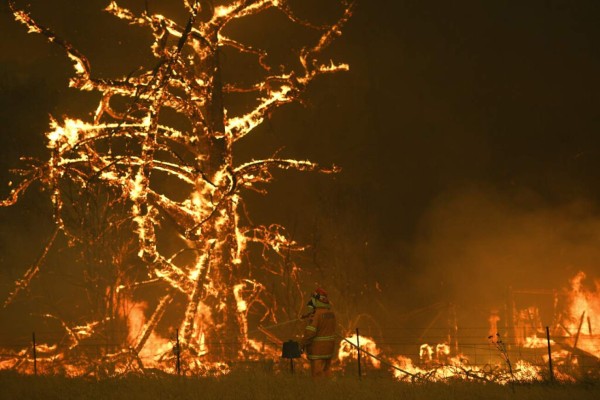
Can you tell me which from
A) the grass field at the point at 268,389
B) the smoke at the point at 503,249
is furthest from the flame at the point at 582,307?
the grass field at the point at 268,389

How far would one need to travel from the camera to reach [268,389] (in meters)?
10.6

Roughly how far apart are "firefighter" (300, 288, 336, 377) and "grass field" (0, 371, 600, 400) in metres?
0.39

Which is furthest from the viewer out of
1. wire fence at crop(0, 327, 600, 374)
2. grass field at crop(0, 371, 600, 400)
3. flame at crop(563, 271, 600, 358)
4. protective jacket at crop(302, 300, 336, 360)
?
flame at crop(563, 271, 600, 358)

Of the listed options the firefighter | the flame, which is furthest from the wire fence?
the firefighter

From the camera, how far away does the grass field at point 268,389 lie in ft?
33.0

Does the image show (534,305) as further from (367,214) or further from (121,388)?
(121,388)

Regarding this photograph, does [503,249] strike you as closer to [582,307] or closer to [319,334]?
[582,307]

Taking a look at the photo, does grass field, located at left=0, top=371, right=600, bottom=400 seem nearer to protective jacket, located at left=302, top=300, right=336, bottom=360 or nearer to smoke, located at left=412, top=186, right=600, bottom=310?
protective jacket, located at left=302, top=300, right=336, bottom=360

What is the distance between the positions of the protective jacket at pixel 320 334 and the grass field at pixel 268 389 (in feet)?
1.62

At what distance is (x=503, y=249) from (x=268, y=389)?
52.1 ft

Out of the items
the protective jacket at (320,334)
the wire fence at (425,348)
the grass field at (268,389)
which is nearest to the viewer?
the grass field at (268,389)

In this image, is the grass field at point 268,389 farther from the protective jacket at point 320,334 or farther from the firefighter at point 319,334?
the protective jacket at point 320,334

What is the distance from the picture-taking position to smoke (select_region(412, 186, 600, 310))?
23000mm

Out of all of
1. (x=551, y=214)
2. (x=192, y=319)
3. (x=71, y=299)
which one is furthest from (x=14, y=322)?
(x=551, y=214)
